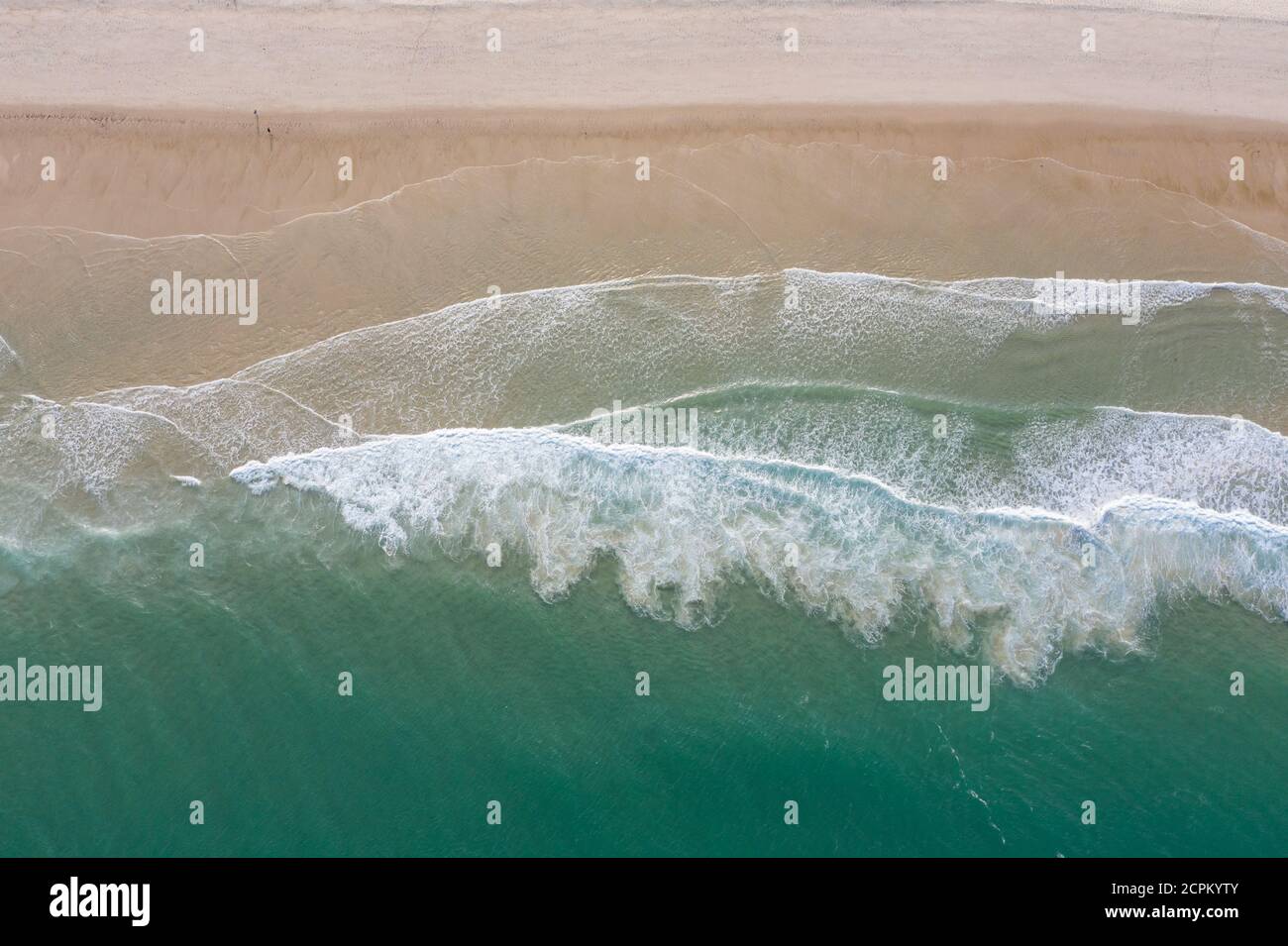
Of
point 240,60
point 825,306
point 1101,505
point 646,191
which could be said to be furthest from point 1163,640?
point 240,60

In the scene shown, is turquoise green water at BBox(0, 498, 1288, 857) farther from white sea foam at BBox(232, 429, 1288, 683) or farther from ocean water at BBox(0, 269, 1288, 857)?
white sea foam at BBox(232, 429, 1288, 683)

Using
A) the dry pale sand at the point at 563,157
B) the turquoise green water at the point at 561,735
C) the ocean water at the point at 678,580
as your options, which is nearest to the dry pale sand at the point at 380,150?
the dry pale sand at the point at 563,157

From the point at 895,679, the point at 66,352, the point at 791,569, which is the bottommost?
the point at 895,679

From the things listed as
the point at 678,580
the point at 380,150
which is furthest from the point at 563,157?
the point at 678,580

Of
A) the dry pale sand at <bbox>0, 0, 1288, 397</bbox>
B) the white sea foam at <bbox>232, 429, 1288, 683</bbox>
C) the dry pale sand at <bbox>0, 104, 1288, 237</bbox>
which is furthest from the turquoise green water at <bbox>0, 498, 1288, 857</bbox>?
the dry pale sand at <bbox>0, 104, 1288, 237</bbox>

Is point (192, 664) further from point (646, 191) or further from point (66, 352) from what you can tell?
point (646, 191)

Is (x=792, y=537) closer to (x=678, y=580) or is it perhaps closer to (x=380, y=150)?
(x=678, y=580)
